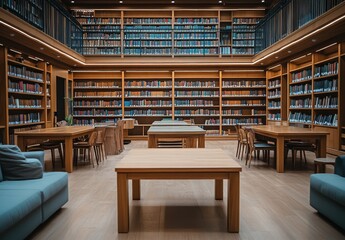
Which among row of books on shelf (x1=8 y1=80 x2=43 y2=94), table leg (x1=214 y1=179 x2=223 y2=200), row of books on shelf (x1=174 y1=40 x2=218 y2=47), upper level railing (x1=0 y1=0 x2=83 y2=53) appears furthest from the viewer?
row of books on shelf (x1=174 y1=40 x2=218 y2=47)

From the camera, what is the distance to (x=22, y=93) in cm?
800

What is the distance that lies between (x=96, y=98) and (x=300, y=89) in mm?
7275

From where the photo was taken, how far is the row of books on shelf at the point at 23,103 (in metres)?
7.59

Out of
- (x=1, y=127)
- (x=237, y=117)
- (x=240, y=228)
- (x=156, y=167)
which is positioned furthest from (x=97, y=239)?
(x=237, y=117)

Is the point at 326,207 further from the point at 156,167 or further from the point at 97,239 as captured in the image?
the point at 97,239

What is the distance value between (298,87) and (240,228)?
24.1ft

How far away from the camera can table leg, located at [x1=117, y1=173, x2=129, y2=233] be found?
274 centimetres

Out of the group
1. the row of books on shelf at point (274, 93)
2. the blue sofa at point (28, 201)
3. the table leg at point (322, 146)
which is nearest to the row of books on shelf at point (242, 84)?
the row of books on shelf at point (274, 93)

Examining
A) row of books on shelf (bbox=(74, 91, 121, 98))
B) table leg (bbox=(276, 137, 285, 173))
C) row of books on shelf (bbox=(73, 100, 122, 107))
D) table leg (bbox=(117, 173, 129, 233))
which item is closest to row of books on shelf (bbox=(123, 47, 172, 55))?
row of books on shelf (bbox=(74, 91, 121, 98))

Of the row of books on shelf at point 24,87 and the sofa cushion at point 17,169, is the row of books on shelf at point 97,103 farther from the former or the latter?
the sofa cushion at point 17,169

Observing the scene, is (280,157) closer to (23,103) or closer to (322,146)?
(322,146)

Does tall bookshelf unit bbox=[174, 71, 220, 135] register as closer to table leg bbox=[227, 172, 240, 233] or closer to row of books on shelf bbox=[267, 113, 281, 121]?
row of books on shelf bbox=[267, 113, 281, 121]

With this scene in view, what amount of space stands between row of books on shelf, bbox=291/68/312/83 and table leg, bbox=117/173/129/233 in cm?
730

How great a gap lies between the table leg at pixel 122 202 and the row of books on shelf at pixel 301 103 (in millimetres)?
7272
